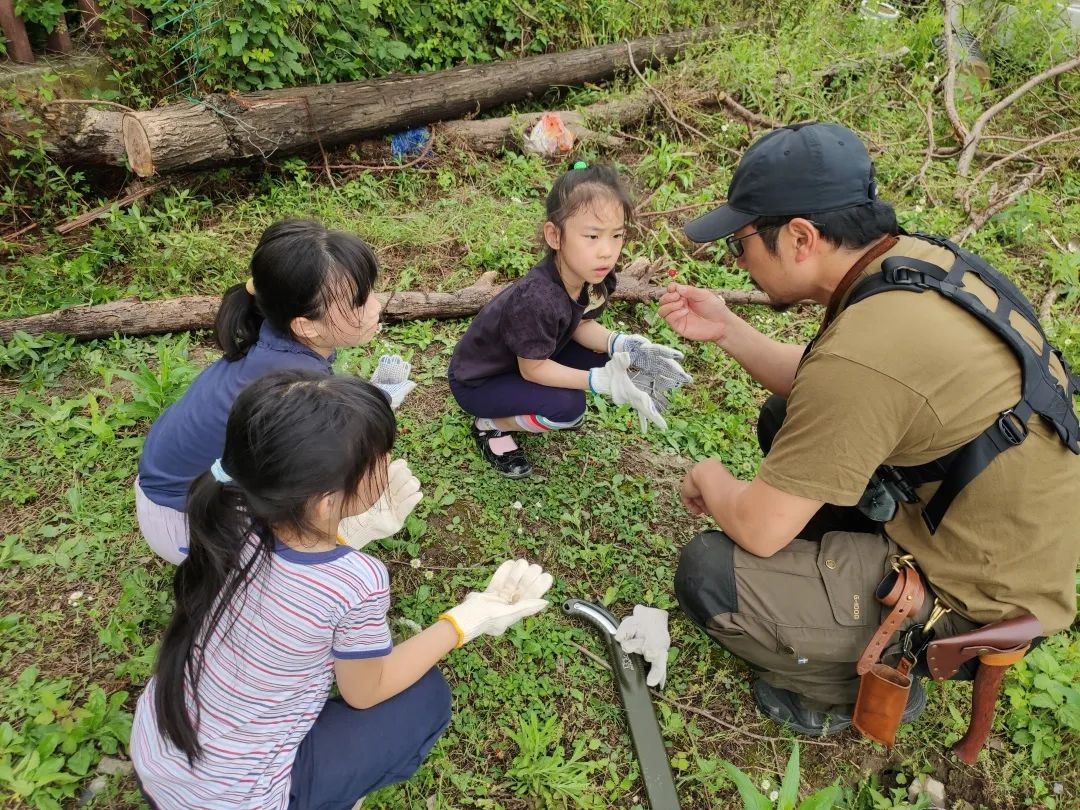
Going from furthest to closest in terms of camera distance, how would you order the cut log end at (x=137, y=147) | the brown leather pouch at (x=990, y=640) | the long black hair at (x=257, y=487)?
1. the cut log end at (x=137, y=147)
2. the brown leather pouch at (x=990, y=640)
3. the long black hair at (x=257, y=487)

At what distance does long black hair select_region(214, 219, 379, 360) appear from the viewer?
192cm

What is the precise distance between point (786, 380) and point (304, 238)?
1.77 meters

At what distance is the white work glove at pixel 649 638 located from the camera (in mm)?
2254

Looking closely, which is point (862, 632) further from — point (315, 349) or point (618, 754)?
point (315, 349)

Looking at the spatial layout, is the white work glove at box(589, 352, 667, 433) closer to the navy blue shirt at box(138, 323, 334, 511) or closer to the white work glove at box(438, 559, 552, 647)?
the white work glove at box(438, 559, 552, 647)

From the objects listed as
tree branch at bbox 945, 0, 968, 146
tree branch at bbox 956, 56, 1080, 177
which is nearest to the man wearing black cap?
tree branch at bbox 956, 56, 1080, 177

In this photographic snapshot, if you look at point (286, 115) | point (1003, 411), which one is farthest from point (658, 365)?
point (286, 115)

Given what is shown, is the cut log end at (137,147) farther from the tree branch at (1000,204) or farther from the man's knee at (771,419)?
the tree branch at (1000,204)

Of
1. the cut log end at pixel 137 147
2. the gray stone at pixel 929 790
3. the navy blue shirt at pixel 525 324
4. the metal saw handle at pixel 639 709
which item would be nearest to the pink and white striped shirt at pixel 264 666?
the metal saw handle at pixel 639 709

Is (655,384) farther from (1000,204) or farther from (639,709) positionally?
(1000,204)

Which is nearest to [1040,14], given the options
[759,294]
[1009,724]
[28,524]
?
[759,294]

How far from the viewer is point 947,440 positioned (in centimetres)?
169

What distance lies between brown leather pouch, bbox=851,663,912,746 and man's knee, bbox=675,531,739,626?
1.35 ft

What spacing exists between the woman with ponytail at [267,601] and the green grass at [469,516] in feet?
1.96
